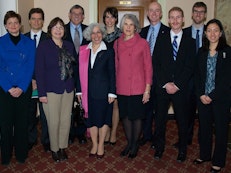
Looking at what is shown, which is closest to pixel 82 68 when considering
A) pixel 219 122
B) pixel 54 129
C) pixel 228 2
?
pixel 54 129

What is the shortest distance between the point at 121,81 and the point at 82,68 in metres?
0.47

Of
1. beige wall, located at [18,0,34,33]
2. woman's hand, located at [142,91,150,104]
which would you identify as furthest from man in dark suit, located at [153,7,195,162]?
beige wall, located at [18,0,34,33]

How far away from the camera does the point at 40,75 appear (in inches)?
119

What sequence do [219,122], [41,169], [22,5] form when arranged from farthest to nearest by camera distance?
[22,5], [41,169], [219,122]

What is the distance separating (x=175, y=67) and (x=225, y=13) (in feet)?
6.49

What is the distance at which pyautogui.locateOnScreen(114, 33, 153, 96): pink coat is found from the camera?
3.13m

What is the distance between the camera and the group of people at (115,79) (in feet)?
9.70

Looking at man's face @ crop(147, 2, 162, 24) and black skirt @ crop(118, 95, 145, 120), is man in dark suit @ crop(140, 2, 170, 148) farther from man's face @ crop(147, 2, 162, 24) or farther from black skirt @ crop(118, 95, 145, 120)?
black skirt @ crop(118, 95, 145, 120)

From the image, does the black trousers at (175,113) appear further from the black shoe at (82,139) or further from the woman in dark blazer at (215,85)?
the black shoe at (82,139)

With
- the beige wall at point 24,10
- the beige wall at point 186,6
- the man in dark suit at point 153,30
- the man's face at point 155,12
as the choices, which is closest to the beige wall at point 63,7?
the beige wall at point 24,10

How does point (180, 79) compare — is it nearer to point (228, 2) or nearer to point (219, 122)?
point (219, 122)

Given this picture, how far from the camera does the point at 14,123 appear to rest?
3197mm

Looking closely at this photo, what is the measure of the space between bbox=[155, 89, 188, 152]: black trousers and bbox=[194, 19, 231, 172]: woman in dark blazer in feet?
0.67

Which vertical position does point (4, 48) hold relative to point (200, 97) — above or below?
above
